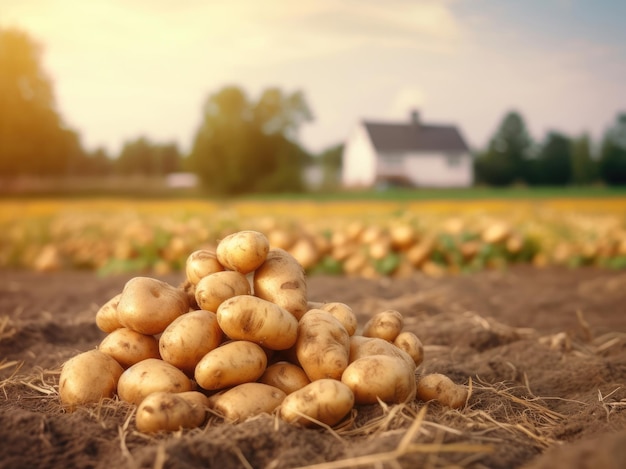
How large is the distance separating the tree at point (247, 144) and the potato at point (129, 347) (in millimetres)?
32620

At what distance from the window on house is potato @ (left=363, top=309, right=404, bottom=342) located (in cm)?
3813

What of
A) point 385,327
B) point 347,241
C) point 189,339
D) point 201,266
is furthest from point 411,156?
point 189,339

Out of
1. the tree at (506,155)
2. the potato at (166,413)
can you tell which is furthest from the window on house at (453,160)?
the potato at (166,413)

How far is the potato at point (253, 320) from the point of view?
112 inches

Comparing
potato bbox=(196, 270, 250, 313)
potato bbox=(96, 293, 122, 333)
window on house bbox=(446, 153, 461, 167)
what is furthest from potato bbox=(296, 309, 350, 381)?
window on house bbox=(446, 153, 461, 167)

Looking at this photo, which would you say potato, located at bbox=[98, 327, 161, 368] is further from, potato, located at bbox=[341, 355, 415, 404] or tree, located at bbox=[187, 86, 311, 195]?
tree, located at bbox=[187, 86, 311, 195]

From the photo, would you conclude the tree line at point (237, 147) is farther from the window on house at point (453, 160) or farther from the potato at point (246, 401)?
the potato at point (246, 401)

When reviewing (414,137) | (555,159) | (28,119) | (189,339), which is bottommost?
(189,339)

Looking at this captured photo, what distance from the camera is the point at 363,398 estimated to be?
2.85 metres

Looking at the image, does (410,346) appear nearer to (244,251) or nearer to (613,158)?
(244,251)

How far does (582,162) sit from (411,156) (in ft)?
34.0

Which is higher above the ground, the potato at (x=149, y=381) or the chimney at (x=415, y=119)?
the chimney at (x=415, y=119)

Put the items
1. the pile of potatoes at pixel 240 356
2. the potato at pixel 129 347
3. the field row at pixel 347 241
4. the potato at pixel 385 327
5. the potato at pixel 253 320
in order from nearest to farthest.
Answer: the pile of potatoes at pixel 240 356
the potato at pixel 253 320
the potato at pixel 129 347
the potato at pixel 385 327
the field row at pixel 347 241

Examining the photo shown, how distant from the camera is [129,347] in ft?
10.6
